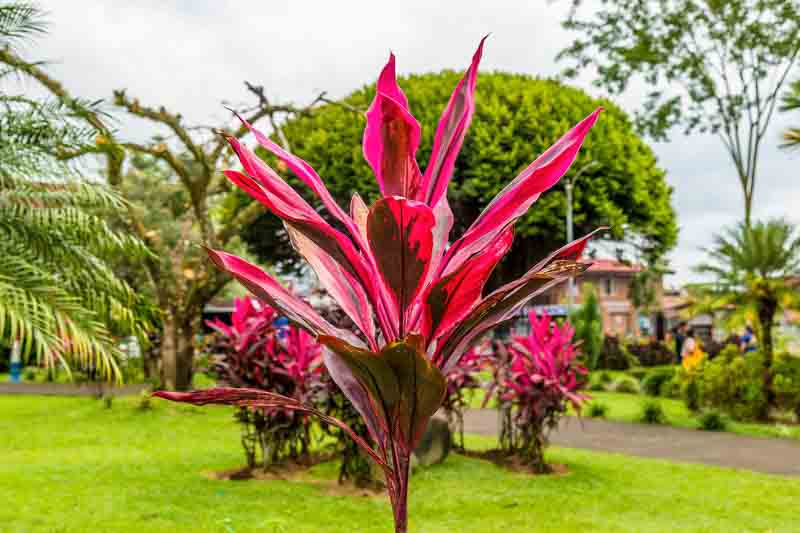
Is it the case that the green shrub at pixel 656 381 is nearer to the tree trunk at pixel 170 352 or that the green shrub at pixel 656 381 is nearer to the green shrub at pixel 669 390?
the green shrub at pixel 669 390

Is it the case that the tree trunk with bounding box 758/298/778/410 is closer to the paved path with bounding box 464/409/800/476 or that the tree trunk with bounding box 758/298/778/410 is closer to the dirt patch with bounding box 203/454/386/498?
the paved path with bounding box 464/409/800/476

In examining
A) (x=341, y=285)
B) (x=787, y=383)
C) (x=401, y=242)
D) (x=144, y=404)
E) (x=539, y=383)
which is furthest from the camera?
(x=144, y=404)

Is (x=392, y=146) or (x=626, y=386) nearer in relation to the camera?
(x=392, y=146)

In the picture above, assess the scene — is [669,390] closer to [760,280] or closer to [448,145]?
[760,280]

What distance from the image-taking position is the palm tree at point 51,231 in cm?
695

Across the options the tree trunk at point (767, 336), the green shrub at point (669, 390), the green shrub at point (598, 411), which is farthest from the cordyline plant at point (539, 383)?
the green shrub at point (669, 390)

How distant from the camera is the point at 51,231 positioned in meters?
7.78

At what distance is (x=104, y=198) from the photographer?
812 centimetres

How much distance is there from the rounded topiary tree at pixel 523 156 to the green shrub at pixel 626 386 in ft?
12.1

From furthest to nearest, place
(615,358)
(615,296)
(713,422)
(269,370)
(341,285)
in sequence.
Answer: (615,296)
(615,358)
(713,422)
(269,370)
(341,285)

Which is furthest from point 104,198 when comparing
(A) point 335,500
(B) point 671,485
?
(B) point 671,485

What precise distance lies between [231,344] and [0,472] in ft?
8.15

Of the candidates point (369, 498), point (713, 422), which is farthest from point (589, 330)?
point (369, 498)

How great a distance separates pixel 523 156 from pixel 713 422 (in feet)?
29.4
